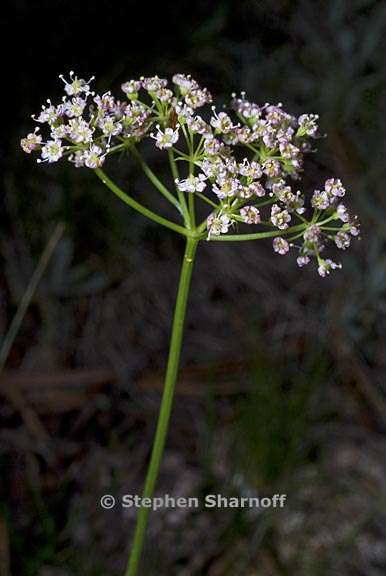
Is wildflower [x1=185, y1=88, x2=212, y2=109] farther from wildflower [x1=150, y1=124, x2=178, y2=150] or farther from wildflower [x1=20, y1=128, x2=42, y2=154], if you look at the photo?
wildflower [x1=20, y1=128, x2=42, y2=154]

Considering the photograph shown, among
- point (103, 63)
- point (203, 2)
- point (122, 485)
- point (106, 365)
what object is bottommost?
point (122, 485)

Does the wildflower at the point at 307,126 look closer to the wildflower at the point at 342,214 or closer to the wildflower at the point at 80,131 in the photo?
the wildflower at the point at 342,214

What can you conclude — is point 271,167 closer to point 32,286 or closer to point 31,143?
point 31,143

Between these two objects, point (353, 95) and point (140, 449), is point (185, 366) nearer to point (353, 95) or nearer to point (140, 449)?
point (140, 449)

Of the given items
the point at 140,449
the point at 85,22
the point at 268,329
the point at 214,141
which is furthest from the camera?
the point at 268,329

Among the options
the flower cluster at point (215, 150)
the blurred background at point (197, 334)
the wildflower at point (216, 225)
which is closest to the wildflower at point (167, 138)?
the flower cluster at point (215, 150)

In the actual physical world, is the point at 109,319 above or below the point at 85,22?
below

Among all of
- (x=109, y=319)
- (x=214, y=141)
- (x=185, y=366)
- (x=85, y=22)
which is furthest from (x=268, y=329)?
(x=214, y=141)

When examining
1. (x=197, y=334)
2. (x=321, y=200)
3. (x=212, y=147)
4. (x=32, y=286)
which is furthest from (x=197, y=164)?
(x=197, y=334)

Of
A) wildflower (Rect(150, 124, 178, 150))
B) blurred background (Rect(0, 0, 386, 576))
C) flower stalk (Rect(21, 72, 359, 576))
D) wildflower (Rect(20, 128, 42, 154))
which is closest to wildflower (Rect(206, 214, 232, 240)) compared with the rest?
flower stalk (Rect(21, 72, 359, 576))
